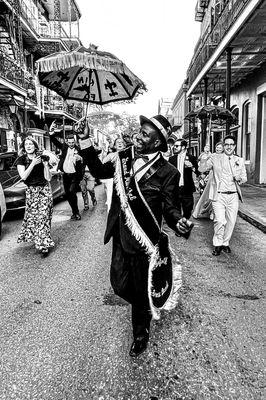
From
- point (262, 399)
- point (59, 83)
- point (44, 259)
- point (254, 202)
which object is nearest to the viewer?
point (262, 399)

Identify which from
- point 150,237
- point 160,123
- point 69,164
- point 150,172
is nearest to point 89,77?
point 160,123

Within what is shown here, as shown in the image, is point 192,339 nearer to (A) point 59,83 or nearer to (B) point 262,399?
(B) point 262,399

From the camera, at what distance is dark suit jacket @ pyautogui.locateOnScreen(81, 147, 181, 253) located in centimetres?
276

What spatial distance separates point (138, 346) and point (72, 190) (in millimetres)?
5930

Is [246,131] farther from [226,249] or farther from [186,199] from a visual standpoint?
[226,249]

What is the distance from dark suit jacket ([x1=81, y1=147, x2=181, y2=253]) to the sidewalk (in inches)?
198

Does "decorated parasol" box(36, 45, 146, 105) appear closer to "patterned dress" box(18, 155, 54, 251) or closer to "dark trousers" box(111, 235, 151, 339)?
"dark trousers" box(111, 235, 151, 339)

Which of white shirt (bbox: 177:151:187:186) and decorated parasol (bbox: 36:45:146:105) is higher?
decorated parasol (bbox: 36:45:146:105)

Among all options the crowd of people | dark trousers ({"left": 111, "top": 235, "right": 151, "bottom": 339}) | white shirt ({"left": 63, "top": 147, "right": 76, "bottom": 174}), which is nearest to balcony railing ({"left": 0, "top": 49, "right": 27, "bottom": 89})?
white shirt ({"left": 63, "top": 147, "right": 76, "bottom": 174})

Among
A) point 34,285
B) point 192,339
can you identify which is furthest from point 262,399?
point 34,285

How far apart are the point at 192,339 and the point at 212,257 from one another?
2.58m

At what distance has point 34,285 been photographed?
4367mm

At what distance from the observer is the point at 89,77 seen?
388cm

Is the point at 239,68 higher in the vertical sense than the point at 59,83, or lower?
higher
